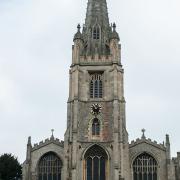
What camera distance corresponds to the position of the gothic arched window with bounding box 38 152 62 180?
172ft

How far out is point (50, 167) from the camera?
52.9m

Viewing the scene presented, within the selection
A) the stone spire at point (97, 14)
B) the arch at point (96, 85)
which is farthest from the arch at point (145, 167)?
the stone spire at point (97, 14)

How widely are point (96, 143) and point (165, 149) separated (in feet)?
25.8

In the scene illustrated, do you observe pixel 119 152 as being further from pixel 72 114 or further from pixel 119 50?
pixel 119 50

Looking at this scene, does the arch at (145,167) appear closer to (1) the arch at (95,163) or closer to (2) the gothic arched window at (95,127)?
(1) the arch at (95,163)

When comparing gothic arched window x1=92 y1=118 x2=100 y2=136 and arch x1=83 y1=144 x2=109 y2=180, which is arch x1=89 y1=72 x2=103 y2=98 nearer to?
gothic arched window x1=92 y1=118 x2=100 y2=136

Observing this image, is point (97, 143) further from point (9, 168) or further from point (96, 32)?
point (96, 32)

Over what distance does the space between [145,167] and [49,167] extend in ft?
36.1

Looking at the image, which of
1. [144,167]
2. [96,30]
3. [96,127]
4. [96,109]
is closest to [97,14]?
[96,30]

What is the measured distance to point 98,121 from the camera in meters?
53.3

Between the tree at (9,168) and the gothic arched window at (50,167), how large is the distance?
10.9 ft

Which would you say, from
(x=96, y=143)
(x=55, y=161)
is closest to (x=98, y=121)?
(x=96, y=143)

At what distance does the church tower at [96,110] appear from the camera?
50.6 metres

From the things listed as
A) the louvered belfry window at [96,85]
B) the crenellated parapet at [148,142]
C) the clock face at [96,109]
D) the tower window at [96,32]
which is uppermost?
the tower window at [96,32]
